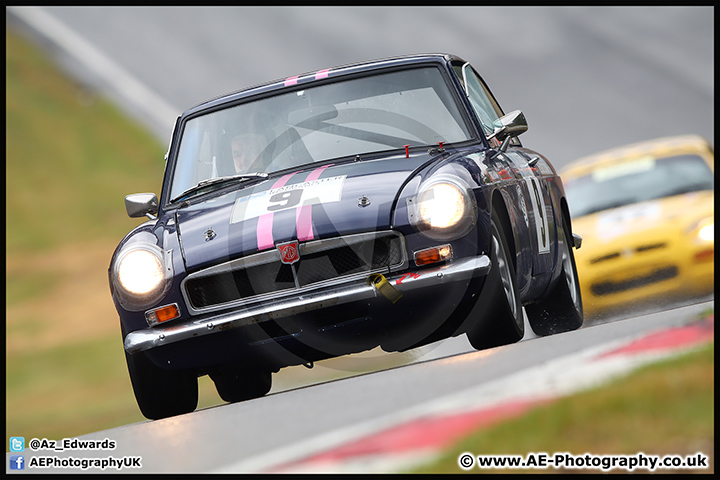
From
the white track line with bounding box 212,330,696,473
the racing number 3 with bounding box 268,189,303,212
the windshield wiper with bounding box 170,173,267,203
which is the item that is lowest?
the white track line with bounding box 212,330,696,473

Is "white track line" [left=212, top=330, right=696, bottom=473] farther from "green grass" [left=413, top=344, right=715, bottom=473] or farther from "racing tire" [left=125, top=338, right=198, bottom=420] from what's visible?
"racing tire" [left=125, top=338, right=198, bottom=420]

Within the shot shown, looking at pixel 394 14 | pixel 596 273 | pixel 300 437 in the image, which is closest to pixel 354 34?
pixel 394 14

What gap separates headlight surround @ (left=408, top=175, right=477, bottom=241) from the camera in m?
4.82

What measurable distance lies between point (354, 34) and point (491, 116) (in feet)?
66.8

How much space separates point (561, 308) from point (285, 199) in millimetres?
2565

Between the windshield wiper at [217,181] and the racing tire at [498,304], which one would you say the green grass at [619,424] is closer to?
the racing tire at [498,304]

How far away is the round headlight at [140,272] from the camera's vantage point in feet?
16.6

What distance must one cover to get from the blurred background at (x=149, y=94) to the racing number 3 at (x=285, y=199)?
5037 mm

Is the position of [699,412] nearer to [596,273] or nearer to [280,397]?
[280,397]

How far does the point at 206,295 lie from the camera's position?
501 cm

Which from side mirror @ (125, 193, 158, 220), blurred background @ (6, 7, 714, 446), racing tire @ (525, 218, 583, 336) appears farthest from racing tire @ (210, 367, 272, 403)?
blurred background @ (6, 7, 714, 446)

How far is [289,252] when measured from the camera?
4805mm

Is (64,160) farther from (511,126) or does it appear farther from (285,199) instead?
(285,199)

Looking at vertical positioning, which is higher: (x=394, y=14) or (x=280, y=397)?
(x=394, y=14)
